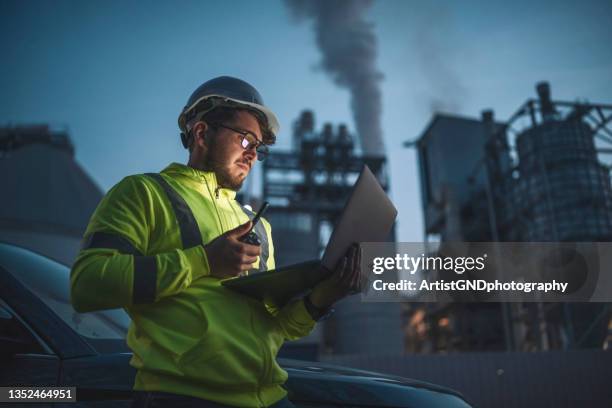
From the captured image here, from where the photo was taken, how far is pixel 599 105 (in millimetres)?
16516

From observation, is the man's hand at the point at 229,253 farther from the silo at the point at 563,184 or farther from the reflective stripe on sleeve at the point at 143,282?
the silo at the point at 563,184

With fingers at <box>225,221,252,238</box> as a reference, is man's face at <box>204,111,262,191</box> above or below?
above

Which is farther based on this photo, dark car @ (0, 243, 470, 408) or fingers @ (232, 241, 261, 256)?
dark car @ (0, 243, 470, 408)

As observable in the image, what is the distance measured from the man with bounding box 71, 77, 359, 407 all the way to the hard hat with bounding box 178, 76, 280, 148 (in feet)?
0.87

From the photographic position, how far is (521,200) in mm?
17875

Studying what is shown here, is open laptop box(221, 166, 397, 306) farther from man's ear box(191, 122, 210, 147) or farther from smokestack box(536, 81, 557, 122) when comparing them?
smokestack box(536, 81, 557, 122)

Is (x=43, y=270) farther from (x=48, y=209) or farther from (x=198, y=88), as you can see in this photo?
(x=48, y=209)

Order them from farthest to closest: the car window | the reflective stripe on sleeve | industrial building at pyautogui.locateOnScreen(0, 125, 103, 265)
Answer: industrial building at pyautogui.locateOnScreen(0, 125, 103, 265), the car window, the reflective stripe on sleeve

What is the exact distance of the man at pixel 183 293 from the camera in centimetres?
111

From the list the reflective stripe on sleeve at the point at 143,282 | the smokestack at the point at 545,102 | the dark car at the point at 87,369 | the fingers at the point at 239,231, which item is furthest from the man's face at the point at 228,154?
the smokestack at the point at 545,102

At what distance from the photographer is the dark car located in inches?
60.7

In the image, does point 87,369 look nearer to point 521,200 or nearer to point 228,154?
point 228,154

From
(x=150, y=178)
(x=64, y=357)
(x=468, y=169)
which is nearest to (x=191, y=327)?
(x=150, y=178)

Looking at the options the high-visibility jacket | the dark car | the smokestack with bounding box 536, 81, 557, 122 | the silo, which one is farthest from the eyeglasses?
the smokestack with bounding box 536, 81, 557, 122
